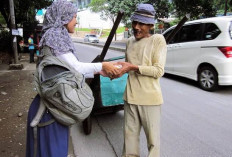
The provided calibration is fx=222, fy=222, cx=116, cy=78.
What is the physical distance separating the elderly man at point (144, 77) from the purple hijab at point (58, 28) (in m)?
0.64

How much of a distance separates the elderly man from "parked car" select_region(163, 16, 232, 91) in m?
3.92

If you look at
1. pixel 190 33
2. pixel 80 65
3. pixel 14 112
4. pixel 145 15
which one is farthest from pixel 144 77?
pixel 190 33

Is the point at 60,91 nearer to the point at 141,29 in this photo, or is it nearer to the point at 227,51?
the point at 141,29

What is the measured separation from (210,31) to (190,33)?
2.49 ft

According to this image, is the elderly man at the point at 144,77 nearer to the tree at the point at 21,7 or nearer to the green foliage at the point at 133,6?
the tree at the point at 21,7

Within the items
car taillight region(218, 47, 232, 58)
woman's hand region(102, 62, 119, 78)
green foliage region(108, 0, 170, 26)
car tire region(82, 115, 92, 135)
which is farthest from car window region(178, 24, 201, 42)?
green foliage region(108, 0, 170, 26)

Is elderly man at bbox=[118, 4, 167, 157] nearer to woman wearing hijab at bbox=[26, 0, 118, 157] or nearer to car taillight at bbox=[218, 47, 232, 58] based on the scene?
woman wearing hijab at bbox=[26, 0, 118, 157]

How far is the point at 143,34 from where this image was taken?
2.21 metres

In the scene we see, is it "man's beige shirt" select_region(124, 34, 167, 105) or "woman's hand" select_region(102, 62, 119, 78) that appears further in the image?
"man's beige shirt" select_region(124, 34, 167, 105)

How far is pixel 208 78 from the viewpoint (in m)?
5.91

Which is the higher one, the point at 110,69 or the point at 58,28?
the point at 58,28

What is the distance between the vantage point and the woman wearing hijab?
1659 millimetres

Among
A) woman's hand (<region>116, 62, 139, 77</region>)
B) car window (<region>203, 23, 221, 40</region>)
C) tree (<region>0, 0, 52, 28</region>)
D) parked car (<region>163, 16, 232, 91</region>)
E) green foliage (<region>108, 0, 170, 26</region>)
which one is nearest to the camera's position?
woman's hand (<region>116, 62, 139, 77</region>)

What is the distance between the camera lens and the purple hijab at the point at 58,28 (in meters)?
1.64
